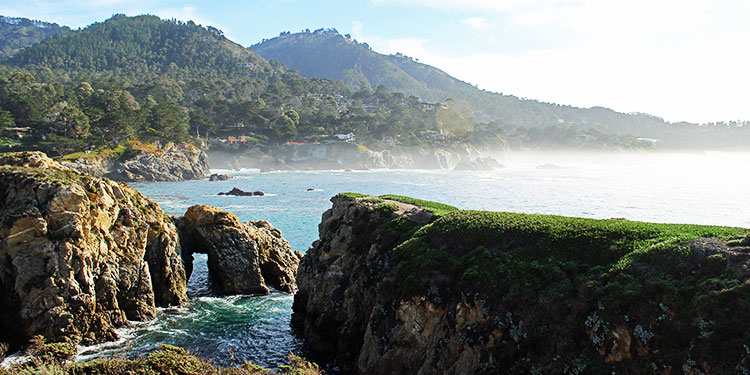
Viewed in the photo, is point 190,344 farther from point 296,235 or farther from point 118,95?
point 118,95

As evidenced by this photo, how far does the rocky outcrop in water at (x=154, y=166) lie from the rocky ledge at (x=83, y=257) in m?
50.1

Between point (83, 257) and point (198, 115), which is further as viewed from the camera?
point (198, 115)

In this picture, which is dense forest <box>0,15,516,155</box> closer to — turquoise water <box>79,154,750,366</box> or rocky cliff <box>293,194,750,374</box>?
turquoise water <box>79,154,750,366</box>

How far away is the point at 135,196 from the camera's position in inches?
788

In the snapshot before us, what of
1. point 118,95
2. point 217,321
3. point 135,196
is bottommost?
point 217,321

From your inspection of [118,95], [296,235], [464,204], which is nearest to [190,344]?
[296,235]

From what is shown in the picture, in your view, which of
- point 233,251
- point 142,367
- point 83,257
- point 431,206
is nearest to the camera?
point 142,367

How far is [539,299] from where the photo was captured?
1049 centimetres

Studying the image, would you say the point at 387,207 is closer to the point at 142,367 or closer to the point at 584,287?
the point at 584,287

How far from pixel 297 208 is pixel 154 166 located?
37.7m

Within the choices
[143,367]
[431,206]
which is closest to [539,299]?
[431,206]

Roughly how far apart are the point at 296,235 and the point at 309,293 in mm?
17544

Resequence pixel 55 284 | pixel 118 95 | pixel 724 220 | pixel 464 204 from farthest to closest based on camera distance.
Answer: pixel 118 95, pixel 464 204, pixel 724 220, pixel 55 284

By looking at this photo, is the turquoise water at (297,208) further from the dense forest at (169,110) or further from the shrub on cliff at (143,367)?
the dense forest at (169,110)
